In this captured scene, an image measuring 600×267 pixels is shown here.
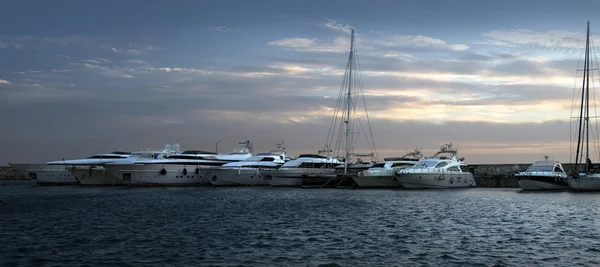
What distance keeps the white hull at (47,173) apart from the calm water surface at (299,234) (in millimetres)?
46185

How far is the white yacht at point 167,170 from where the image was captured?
81438mm

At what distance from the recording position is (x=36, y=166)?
295 ft

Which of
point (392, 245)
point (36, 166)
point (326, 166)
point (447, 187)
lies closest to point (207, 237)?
point (392, 245)

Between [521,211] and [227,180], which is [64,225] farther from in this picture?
[227,180]

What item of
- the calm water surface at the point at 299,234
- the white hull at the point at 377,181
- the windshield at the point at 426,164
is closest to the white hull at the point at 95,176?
the white hull at the point at 377,181

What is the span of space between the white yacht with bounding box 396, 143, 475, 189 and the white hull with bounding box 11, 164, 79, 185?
185 feet

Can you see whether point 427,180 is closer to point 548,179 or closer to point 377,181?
point 377,181

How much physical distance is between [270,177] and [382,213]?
143ft

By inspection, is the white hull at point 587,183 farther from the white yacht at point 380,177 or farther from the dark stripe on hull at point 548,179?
the white yacht at point 380,177

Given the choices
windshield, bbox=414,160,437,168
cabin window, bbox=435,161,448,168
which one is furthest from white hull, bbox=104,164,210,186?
cabin window, bbox=435,161,448,168

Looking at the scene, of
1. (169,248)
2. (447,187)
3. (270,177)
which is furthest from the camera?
(270,177)

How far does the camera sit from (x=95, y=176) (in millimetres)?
88562

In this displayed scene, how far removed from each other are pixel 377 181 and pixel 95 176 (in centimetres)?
4588

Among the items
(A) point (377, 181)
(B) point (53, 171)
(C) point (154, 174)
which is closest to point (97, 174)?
(B) point (53, 171)
